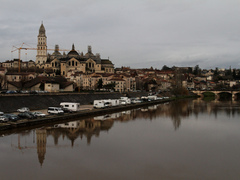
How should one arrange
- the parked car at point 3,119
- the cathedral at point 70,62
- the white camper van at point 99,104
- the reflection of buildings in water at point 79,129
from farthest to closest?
the cathedral at point 70,62 < the white camper van at point 99,104 < the parked car at point 3,119 < the reflection of buildings in water at point 79,129

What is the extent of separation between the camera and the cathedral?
3135 inches

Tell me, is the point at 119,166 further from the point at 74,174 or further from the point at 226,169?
the point at 226,169

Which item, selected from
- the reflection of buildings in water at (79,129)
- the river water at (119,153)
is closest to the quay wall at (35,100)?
the reflection of buildings in water at (79,129)

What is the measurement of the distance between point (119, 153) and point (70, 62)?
6965 centimetres

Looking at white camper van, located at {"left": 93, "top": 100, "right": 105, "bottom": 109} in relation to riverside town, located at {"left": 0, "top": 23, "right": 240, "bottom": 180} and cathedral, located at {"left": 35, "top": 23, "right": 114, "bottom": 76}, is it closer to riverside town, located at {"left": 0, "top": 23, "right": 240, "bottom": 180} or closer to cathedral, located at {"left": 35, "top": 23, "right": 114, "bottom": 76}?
riverside town, located at {"left": 0, "top": 23, "right": 240, "bottom": 180}

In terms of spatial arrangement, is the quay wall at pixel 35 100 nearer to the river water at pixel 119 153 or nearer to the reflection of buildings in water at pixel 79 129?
the reflection of buildings in water at pixel 79 129

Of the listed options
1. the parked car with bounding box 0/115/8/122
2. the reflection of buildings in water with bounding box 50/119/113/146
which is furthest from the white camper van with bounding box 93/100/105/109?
the parked car with bounding box 0/115/8/122

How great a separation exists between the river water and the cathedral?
196ft

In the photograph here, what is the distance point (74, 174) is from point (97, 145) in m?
4.82

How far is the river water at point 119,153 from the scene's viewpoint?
36.0 ft

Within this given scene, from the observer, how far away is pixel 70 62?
80750mm

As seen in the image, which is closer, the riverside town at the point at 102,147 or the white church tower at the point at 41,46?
the riverside town at the point at 102,147

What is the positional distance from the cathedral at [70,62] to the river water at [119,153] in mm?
59758

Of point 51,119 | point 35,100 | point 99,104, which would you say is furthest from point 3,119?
point 99,104
